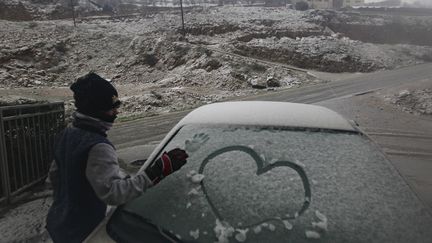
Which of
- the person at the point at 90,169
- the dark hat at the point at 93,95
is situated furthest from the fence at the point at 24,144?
the dark hat at the point at 93,95

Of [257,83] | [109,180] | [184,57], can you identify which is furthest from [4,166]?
[184,57]

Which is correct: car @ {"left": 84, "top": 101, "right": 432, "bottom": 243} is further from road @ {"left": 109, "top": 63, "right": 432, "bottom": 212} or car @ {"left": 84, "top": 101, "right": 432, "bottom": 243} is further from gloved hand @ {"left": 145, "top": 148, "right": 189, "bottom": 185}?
road @ {"left": 109, "top": 63, "right": 432, "bottom": 212}

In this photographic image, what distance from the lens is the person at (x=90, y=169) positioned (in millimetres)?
1715

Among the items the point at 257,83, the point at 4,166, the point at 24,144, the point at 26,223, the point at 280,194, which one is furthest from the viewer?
the point at 257,83

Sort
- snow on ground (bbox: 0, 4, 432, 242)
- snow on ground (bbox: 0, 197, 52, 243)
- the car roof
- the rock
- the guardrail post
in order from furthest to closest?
the rock → snow on ground (bbox: 0, 4, 432, 242) → the guardrail post → snow on ground (bbox: 0, 197, 52, 243) → the car roof

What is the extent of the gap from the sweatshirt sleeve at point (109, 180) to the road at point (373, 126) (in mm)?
2044

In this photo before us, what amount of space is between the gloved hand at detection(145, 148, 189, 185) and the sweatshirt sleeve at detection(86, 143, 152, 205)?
0.04 meters

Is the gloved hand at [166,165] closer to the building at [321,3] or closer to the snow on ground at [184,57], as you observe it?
the snow on ground at [184,57]

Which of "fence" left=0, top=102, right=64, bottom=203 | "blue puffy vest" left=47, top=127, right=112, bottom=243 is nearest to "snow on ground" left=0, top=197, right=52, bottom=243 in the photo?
"fence" left=0, top=102, right=64, bottom=203

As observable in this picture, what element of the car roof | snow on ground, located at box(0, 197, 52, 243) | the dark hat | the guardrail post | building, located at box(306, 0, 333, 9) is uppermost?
building, located at box(306, 0, 333, 9)

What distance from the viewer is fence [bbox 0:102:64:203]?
13.0 ft

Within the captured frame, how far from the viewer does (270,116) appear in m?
2.01

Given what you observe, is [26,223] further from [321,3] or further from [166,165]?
[321,3]

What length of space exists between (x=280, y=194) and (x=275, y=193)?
0.02 m
